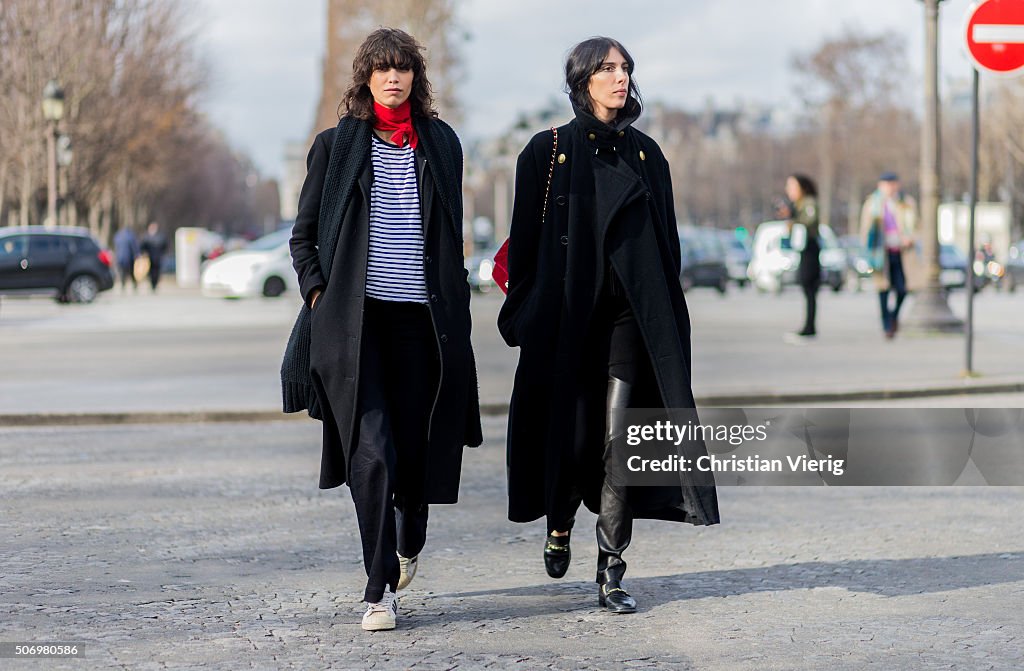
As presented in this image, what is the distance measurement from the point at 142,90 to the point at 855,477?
143ft

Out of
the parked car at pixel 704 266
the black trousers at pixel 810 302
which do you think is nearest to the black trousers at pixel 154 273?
the parked car at pixel 704 266

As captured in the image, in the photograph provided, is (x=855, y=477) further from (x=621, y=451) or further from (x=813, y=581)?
(x=621, y=451)

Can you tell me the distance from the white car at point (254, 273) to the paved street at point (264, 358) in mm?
5104

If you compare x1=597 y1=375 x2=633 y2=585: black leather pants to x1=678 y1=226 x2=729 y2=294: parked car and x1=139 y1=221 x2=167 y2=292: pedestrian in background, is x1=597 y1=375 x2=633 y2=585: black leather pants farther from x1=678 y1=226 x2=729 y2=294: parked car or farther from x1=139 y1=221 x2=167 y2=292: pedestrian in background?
x1=139 y1=221 x2=167 y2=292: pedestrian in background

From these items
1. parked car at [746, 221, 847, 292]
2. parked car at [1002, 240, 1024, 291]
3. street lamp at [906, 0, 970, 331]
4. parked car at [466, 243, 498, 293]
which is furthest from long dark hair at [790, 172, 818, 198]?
parked car at [1002, 240, 1024, 291]

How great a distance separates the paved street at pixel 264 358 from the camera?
12.2 metres

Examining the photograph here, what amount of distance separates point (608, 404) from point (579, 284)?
398 mm

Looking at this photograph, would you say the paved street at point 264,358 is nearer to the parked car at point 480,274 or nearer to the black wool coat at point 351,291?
the black wool coat at point 351,291

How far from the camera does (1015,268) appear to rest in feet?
140

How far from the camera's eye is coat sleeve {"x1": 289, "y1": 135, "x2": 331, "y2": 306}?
16.7ft

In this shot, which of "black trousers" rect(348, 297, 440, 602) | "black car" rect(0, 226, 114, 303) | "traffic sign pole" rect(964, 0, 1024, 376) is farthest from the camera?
"black car" rect(0, 226, 114, 303)

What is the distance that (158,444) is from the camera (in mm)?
9773

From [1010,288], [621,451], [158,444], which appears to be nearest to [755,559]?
[621,451]

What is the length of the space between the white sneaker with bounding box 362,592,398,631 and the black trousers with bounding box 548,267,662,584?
0.64m
